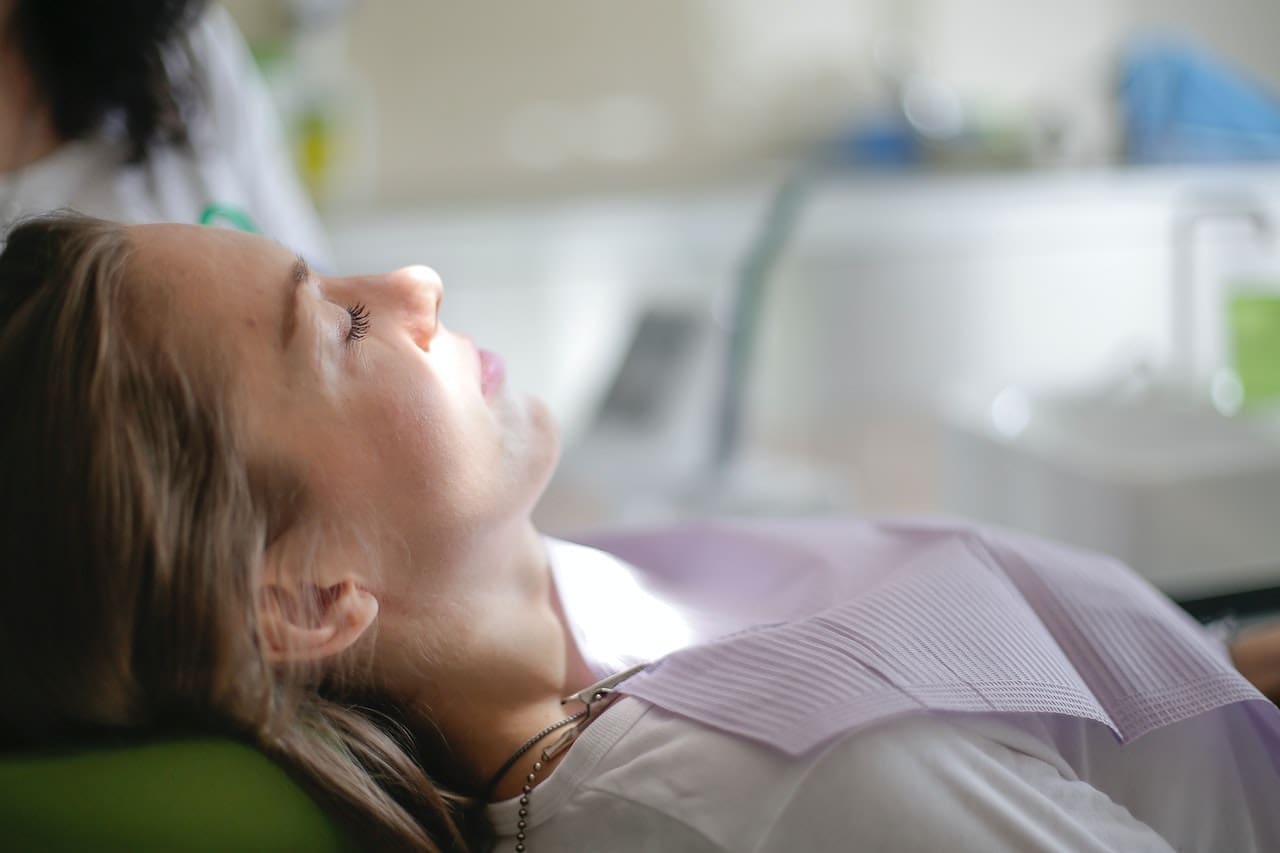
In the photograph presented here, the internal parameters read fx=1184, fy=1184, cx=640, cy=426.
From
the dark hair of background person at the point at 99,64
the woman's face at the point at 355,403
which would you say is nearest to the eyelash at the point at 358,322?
the woman's face at the point at 355,403

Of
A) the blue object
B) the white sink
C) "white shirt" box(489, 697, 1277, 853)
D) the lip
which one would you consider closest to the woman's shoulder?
"white shirt" box(489, 697, 1277, 853)

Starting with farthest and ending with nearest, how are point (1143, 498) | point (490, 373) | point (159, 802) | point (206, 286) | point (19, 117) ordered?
1. point (1143, 498)
2. point (19, 117)
3. point (490, 373)
4. point (206, 286)
5. point (159, 802)

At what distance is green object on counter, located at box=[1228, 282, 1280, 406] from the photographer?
1.47 m

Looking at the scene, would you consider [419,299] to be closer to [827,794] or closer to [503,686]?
[503,686]

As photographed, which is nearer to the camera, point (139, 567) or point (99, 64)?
point (139, 567)

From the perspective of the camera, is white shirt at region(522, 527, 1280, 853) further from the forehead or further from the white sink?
the white sink

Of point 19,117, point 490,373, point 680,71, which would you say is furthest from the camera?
point 680,71

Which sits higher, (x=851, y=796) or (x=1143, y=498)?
(x=851, y=796)

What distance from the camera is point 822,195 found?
2322mm

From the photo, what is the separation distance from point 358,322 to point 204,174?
1.38ft

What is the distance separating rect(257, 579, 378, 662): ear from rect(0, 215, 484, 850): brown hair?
0.05ft

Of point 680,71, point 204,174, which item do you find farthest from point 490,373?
point 680,71

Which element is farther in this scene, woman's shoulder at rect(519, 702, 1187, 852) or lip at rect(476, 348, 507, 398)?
lip at rect(476, 348, 507, 398)

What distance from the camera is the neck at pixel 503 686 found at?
70 centimetres
